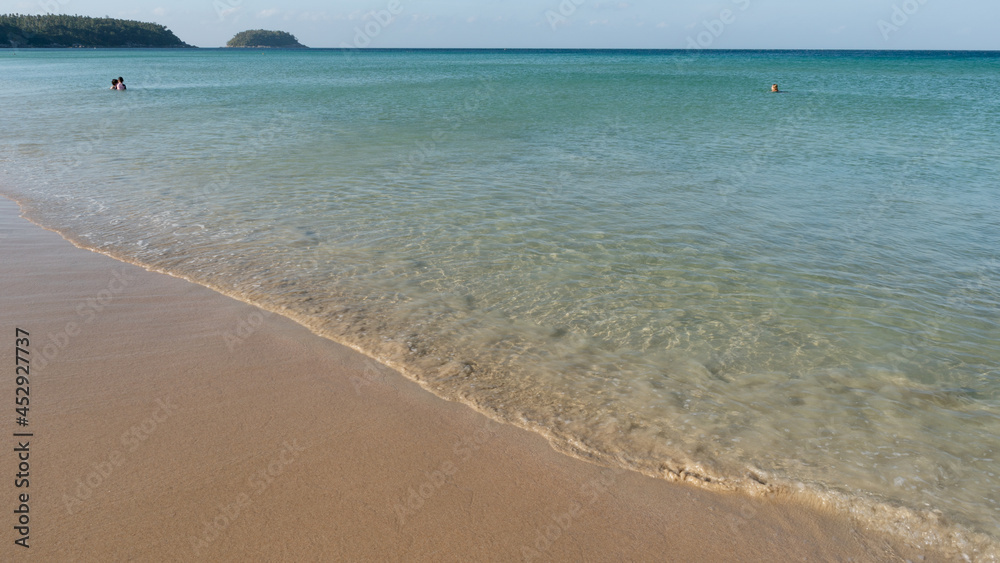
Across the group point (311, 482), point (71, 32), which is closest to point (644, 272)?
point (311, 482)

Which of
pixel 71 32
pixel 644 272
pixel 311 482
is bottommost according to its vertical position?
pixel 311 482

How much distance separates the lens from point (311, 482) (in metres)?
3.39

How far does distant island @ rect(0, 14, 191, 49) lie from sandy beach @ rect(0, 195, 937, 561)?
16215cm

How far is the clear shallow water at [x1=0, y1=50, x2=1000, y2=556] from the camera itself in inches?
157

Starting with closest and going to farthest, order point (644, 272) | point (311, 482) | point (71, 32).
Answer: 1. point (311, 482)
2. point (644, 272)
3. point (71, 32)

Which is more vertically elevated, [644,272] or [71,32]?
[71,32]

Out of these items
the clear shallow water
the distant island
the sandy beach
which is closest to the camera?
the sandy beach

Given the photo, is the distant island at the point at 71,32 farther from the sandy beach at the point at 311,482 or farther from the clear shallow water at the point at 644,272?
the sandy beach at the point at 311,482

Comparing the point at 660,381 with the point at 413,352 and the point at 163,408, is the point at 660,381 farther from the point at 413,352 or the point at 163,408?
the point at 163,408

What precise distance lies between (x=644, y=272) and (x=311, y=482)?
15.3 feet

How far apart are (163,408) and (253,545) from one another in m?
1.61

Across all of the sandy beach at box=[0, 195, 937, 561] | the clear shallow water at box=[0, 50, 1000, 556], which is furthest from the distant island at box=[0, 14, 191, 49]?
the sandy beach at box=[0, 195, 937, 561]

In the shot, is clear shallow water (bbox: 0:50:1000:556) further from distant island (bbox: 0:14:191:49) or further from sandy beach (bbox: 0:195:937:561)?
distant island (bbox: 0:14:191:49)

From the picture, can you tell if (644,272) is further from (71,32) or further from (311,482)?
(71,32)
